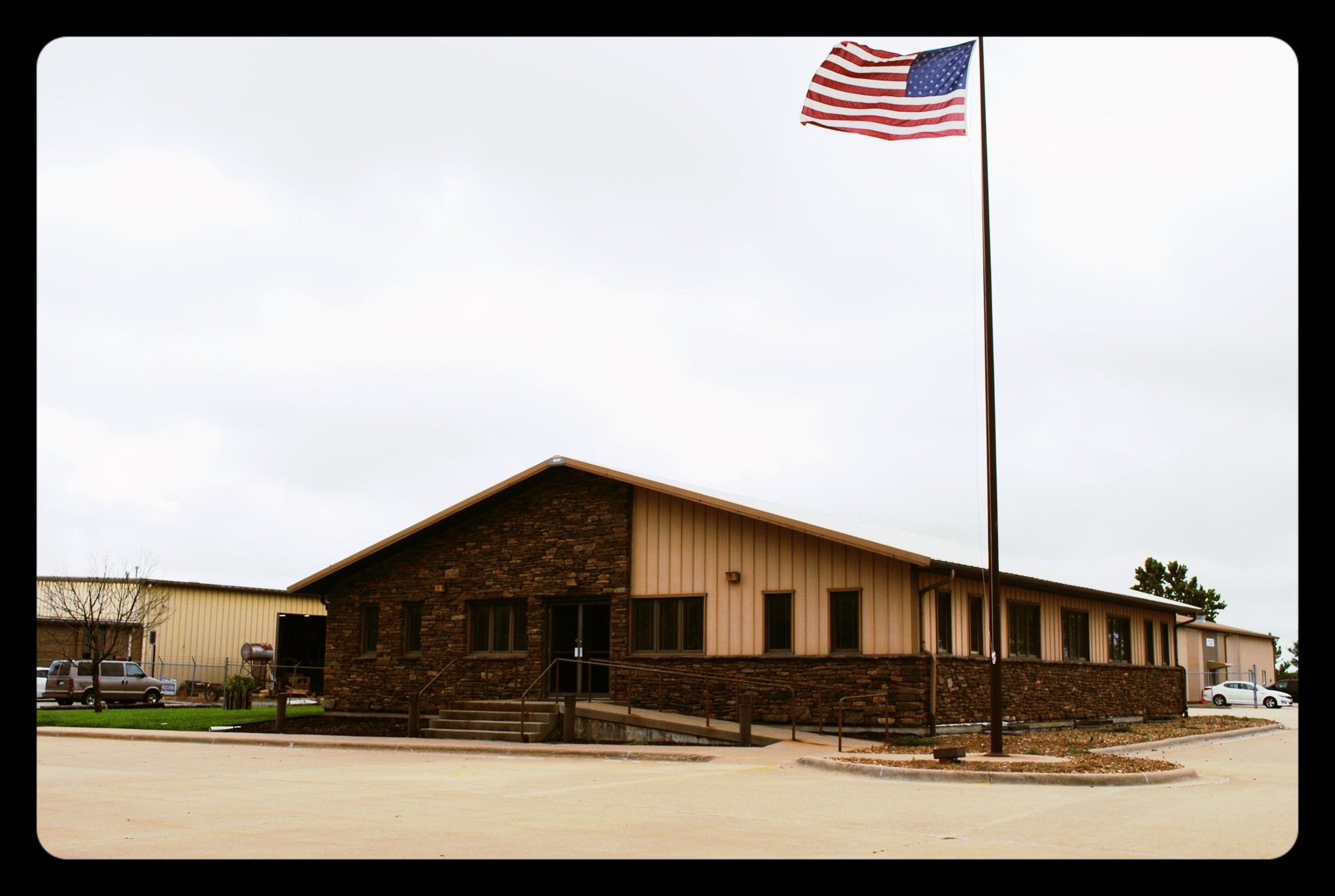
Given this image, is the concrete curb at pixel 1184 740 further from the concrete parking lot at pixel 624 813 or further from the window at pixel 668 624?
the window at pixel 668 624

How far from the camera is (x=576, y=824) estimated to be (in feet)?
33.3

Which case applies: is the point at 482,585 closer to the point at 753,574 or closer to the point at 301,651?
the point at 753,574

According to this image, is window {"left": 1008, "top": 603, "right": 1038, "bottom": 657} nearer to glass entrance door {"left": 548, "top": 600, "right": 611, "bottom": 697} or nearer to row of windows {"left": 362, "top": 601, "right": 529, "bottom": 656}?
glass entrance door {"left": 548, "top": 600, "right": 611, "bottom": 697}

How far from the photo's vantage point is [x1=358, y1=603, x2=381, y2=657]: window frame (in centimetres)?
2956

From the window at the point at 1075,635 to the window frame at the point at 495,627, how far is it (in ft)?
40.1

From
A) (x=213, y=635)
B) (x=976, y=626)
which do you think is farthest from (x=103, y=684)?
(x=976, y=626)

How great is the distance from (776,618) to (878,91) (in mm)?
10442

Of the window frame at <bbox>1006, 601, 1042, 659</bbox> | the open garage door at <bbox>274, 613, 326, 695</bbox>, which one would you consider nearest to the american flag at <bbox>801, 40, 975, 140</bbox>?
the window frame at <bbox>1006, 601, 1042, 659</bbox>

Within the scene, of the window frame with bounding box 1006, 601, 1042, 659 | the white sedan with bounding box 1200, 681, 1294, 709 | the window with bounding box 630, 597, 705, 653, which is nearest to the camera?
the window with bounding box 630, 597, 705, 653

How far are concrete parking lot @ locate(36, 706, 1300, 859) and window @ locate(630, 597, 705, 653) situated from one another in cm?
648

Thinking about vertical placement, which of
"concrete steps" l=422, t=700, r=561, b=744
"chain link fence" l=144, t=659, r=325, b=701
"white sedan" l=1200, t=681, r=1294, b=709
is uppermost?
"concrete steps" l=422, t=700, r=561, b=744

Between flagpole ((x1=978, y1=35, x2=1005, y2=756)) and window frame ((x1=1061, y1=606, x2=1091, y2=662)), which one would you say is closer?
flagpole ((x1=978, y1=35, x2=1005, y2=756))
